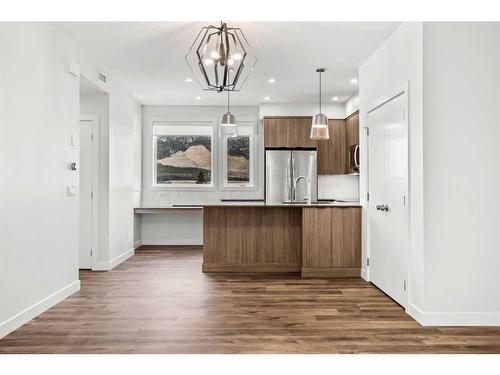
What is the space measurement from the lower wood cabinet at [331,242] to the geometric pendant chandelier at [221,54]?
6.43 feet

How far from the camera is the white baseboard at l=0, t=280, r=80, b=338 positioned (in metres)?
3.19

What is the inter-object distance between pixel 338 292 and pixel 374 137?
1814 millimetres

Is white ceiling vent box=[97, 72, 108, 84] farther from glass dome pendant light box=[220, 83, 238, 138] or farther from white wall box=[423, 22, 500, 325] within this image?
white wall box=[423, 22, 500, 325]

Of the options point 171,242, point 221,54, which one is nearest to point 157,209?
point 171,242

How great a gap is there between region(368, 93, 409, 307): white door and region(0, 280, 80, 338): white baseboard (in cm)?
331

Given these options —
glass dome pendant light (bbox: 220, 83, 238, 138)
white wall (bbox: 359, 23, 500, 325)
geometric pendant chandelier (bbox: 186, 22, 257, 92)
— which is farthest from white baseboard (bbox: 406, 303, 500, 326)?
glass dome pendant light (bbox: 220, 83, 238, 138)

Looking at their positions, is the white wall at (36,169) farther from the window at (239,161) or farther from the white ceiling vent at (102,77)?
the window at (239,161)

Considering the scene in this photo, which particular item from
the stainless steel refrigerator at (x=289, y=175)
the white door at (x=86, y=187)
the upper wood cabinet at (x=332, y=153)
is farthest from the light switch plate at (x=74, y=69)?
the upper wood cabinet at (x=332, y=153)

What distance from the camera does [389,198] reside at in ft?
14.1

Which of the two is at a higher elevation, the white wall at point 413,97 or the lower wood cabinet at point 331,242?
the white wall at point 413,97

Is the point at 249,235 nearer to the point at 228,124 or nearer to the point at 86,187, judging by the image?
the point at 228,124

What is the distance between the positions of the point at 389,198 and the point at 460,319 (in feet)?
4.40

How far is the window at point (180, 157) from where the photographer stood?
325 inches

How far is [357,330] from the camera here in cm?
325
